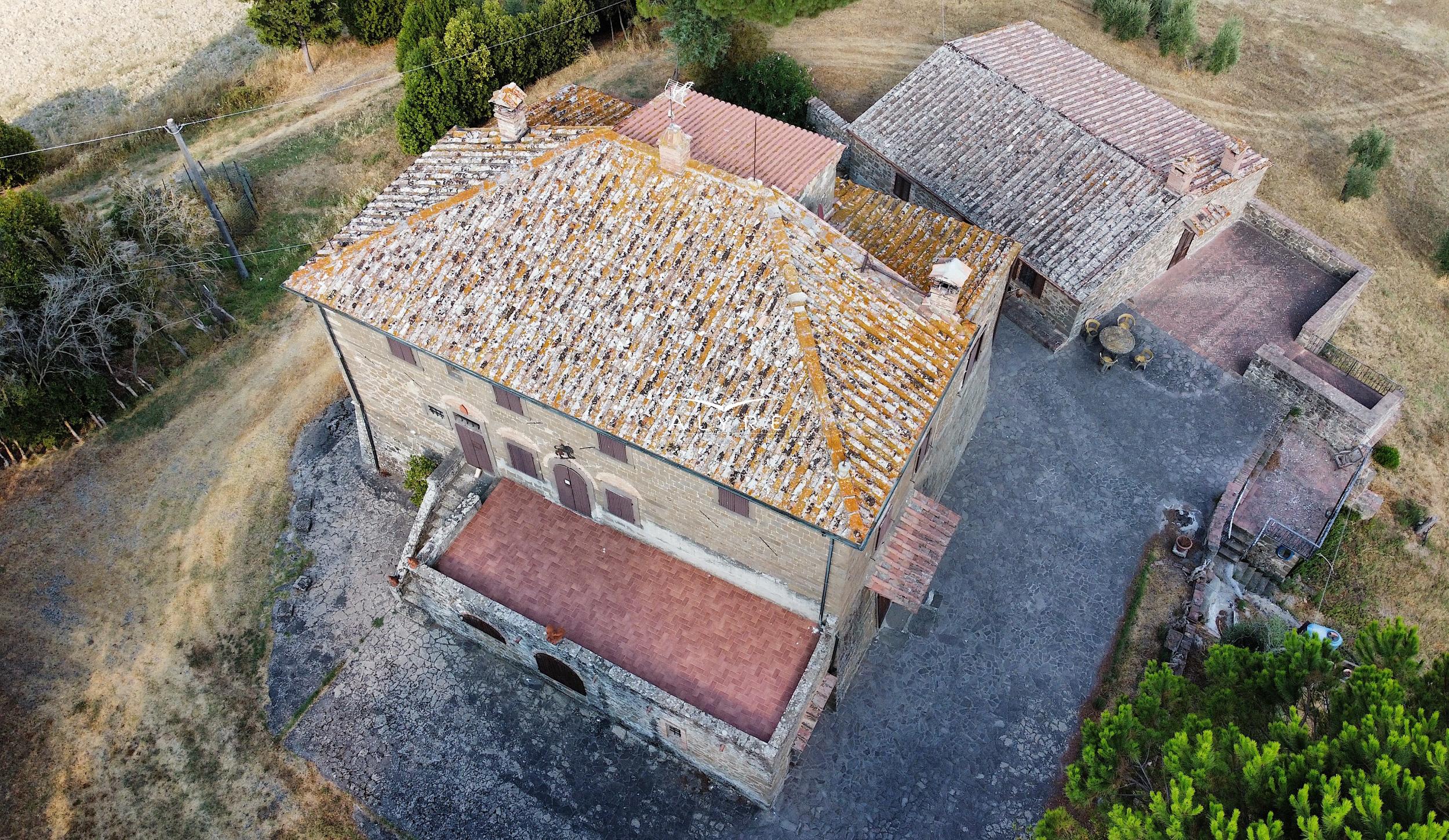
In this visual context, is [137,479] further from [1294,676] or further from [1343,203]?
[1343,203]

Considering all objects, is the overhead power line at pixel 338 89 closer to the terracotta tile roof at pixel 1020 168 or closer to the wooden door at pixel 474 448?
the terracotta tile roof at pixel 1020 168

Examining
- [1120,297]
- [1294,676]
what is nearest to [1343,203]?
[1120,297]

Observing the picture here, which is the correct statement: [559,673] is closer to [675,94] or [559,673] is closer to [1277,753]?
[675,94]

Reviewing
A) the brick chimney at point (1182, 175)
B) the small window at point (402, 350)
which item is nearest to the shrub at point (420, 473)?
the small window at point (402, 350)

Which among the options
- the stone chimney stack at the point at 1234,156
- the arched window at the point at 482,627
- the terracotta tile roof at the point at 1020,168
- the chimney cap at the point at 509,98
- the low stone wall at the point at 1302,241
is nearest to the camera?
the arched window at the point at 482,627

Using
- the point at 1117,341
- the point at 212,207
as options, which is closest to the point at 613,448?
the point at 1117,341

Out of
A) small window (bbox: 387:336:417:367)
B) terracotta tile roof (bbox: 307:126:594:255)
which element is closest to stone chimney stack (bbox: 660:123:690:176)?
terracotta tile roof (bbox: 307:126:594:255)
